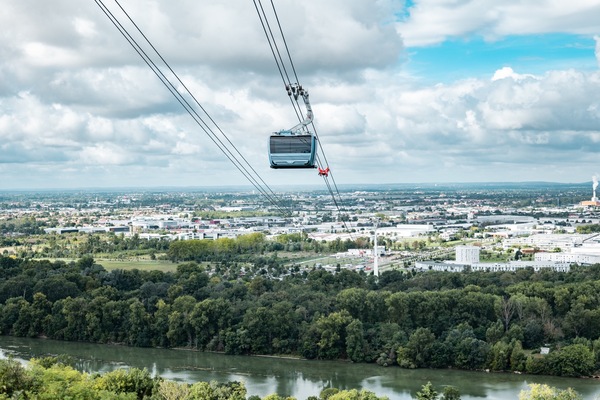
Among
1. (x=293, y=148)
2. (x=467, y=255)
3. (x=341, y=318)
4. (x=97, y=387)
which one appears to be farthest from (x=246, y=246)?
(x=293, y=148)

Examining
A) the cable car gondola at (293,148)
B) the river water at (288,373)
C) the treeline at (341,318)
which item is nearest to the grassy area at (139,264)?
the treeline at (341,318)

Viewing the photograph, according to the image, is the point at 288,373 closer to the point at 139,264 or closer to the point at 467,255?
the point at 139,264

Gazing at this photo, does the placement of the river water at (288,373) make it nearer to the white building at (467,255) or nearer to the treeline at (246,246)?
the treeline at (246,246)

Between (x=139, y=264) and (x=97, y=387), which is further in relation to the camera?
(x=139, y=264)

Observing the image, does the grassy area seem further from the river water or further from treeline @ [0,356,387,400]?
treeline @ [0,356,387,400]

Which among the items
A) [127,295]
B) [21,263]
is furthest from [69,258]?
[127,295]

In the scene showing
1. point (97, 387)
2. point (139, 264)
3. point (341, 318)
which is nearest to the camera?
point (97, 387)

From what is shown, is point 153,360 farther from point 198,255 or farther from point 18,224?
point 18,224

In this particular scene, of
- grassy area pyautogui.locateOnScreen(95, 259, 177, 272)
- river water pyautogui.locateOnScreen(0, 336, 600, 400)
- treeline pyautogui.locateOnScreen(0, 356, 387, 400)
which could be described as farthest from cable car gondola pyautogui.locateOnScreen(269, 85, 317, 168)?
grassy area pyautogui.locateOnScreen(95, 259, 177, 272)
